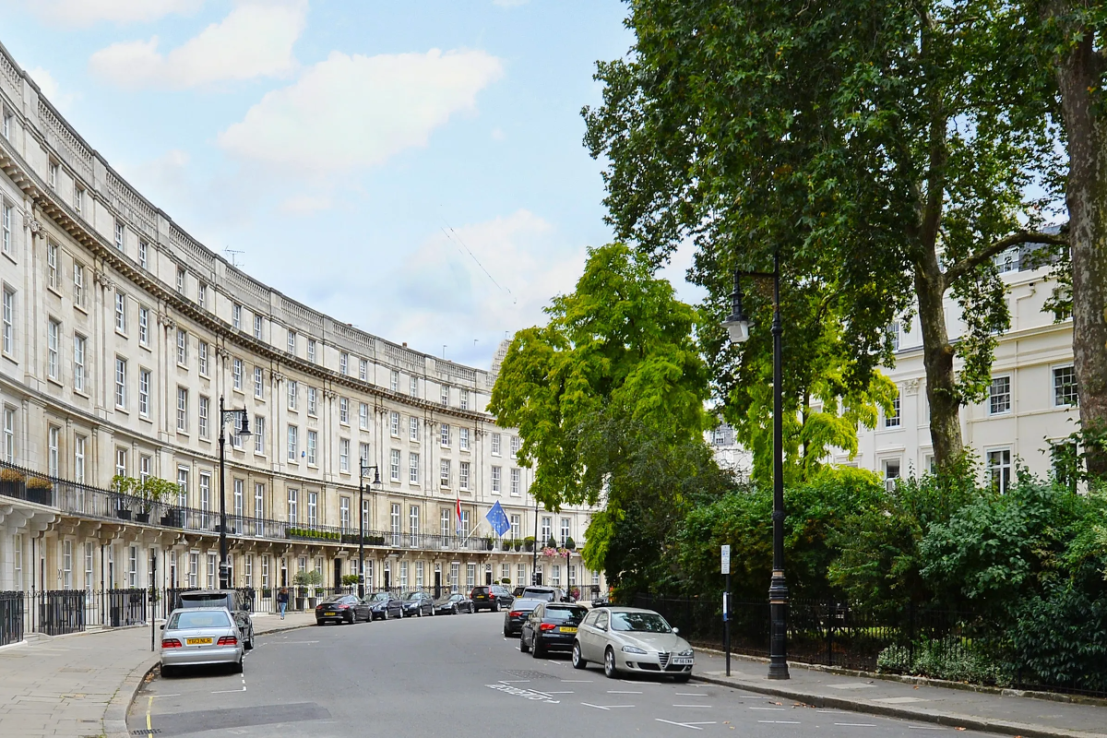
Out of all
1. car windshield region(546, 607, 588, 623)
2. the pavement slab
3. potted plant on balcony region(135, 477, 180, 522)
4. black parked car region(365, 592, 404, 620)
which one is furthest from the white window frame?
the pavement slab

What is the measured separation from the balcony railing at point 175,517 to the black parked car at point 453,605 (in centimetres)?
820

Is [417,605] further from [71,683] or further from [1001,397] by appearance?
[71,683]

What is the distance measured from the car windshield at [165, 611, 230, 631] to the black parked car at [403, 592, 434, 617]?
3685 cm

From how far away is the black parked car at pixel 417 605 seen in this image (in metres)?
61.3

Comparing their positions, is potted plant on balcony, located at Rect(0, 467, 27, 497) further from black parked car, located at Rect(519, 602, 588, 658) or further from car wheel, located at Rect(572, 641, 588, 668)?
car wheel, located at Rect(572, 641, 588, 668)

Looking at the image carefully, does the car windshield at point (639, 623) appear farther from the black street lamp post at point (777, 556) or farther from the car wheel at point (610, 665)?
the black street lamp post at point (777, 556)

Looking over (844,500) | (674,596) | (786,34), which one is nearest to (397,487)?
(674,596)

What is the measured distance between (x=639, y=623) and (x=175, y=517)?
33.2 m

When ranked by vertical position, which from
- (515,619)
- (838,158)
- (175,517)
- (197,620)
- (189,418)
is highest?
(838,158)

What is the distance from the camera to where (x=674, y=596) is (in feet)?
110

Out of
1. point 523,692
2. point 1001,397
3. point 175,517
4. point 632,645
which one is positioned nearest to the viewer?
point 523,692

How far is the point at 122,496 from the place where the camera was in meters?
45.2

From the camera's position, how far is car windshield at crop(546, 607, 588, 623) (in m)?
28.3

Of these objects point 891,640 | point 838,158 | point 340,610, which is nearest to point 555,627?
point 891,640
